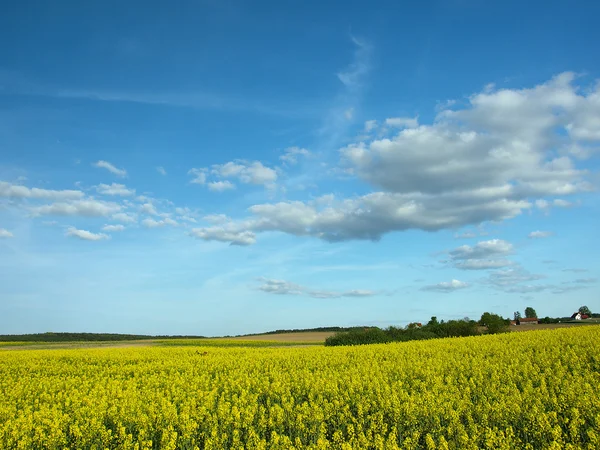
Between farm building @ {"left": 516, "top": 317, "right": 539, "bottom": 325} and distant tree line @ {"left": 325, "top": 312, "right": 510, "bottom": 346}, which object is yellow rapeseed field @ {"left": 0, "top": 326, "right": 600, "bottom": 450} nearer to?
distant tree line @ {"left": 325, "top": 312, "right": 510, "bottom": 346}

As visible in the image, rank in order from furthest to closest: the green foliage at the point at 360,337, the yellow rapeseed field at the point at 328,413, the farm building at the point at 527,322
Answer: the farm building at the point at 527,322
the green foliage at the point at 360,337
the yellow rapeseed field at the point at 328,413

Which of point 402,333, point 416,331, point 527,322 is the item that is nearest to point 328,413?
point 402,333

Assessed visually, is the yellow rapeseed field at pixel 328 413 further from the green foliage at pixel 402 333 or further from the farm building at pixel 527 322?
the farm building at pixel 527 322

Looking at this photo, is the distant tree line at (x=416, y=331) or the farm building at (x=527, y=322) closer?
→ the distant tree line at (x=416, y=331)

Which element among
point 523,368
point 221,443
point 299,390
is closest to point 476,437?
point 221,443

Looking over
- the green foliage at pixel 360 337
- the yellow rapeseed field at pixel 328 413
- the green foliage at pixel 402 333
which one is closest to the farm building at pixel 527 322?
the green foliage at pixel 402 333

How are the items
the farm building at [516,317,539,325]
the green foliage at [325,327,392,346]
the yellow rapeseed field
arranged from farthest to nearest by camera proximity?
the farm building at [516,317,539,325], the green foliage at [325,327,392,346], the yellow rapeseed field

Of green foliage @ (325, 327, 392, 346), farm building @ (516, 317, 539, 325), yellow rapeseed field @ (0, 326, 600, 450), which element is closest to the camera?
yellow rapeseed field @ (0, 326, 600, 450)

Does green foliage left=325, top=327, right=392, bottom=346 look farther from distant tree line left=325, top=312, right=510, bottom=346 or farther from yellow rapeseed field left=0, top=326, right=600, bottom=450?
yellow rapeseed field left=0, top=326, right=600, bottom=450

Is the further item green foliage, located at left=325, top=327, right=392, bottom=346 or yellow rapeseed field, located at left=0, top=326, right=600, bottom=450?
green foliage, located at left=325, top=327, right=392, bottom=346

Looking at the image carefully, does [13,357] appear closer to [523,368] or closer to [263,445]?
[263,445]

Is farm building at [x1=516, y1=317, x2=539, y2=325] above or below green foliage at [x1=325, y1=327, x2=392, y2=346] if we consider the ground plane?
above

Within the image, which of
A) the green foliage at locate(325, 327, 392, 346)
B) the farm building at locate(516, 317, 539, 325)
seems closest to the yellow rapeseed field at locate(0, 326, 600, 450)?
the green foliage at locate(325, 327, 392, 346)

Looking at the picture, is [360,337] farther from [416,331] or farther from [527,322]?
[527,322]
